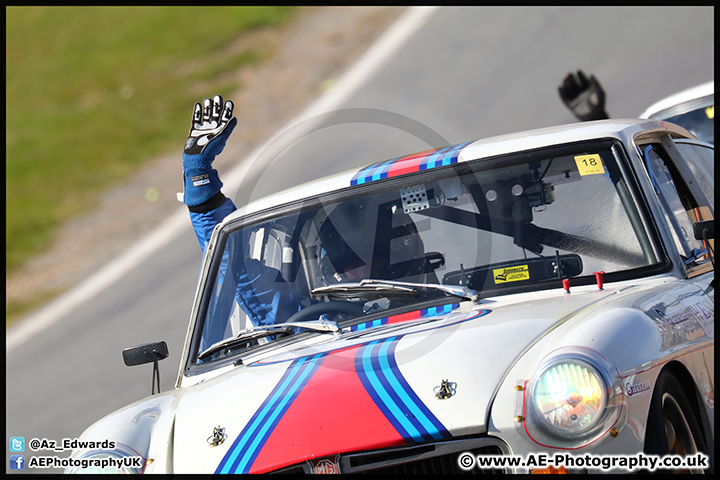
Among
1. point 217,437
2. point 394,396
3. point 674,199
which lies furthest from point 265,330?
point 674,199

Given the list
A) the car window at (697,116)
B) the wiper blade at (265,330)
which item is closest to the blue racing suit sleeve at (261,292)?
the wiper blade at (265,330)

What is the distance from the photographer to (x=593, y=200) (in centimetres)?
356

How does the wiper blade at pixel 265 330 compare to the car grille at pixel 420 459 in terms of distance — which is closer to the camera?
the car grille at pixel 420 459

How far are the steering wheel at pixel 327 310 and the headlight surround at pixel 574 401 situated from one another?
1.19 meters

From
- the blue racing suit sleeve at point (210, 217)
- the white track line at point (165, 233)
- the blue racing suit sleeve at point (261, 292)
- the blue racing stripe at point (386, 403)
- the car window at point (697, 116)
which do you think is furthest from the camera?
the white track line at point (165, 233)

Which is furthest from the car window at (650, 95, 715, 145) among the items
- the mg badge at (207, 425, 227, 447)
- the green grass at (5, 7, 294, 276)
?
the green grass at (5, 7, 294, 276)

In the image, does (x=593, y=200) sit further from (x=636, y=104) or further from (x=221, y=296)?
(x=636, y=104)

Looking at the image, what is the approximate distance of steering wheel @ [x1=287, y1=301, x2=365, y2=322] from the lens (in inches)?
143

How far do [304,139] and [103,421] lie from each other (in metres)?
1.79

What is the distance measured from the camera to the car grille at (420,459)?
2598 millimetres

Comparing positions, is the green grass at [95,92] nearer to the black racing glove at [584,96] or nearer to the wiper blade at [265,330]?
the black racing glove at [584,96]

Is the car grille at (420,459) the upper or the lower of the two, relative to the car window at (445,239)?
lower

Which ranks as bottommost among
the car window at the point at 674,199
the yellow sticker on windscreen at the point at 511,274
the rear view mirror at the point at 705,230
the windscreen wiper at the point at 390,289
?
the windscreen wiper at the point at 390,289

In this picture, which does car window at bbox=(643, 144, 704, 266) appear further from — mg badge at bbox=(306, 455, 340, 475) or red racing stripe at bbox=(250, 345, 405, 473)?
mg badge at bbox=(306, 455, 340, 475)
